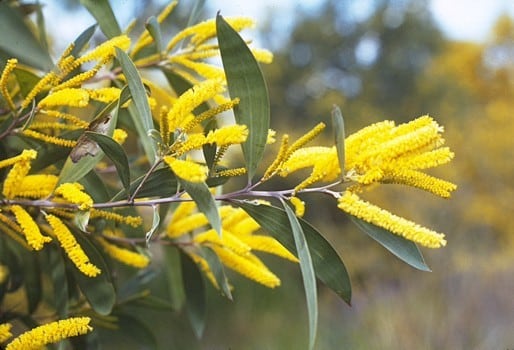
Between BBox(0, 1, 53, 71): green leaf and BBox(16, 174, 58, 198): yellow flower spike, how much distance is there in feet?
0.55

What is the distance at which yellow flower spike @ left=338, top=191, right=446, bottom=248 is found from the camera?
1.67ft

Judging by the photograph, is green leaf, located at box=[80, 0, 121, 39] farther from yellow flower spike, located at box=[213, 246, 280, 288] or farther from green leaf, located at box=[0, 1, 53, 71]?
yellow flower spike, located at box=[213, 246, 280, 288]

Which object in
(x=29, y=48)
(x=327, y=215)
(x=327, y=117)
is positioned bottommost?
(x=29, y=48)

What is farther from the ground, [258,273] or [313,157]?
[313,157]

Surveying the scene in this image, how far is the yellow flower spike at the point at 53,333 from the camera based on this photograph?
0.54 meters

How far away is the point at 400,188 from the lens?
7070 mm

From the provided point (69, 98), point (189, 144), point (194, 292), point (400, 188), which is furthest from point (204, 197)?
point (400, 188)

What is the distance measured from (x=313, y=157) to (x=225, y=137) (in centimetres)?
12

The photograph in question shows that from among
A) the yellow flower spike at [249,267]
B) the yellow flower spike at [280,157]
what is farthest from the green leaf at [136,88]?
the yellow flower spike at [249,267]

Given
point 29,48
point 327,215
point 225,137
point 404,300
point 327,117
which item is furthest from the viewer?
point 327,117

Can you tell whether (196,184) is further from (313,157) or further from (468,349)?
(468,349)

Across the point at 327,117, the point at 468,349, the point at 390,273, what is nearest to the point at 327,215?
the point at 327,117

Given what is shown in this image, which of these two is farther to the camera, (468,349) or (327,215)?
(327,215)

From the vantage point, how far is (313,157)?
59 centimetres
